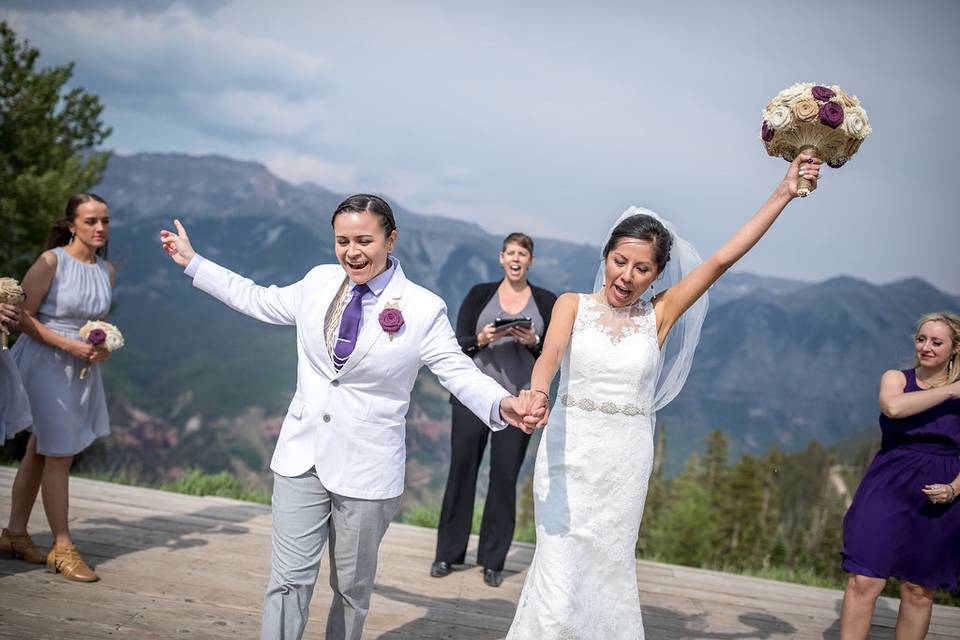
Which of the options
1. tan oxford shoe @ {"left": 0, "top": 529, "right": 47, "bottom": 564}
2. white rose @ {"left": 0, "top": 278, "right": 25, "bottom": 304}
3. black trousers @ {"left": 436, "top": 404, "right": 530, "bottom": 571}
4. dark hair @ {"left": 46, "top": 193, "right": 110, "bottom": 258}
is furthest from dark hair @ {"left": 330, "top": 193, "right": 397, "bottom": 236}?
tan oxford shoe @ {"left": 0, "top": 529, "right": 47, "bottom": 564}

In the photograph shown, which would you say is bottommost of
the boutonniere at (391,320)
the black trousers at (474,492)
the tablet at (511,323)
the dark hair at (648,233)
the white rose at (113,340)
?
the black trousers at (474,492)

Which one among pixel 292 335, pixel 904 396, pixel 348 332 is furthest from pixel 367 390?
pixel 292 335

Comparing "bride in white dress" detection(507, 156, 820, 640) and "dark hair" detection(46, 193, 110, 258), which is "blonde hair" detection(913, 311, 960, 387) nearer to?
"bride in white dress" detection(507, 156, 820, 640)

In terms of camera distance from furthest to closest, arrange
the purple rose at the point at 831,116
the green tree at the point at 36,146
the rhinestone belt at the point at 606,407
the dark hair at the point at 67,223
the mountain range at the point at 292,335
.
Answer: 1. the mountain range at the point at 292,335
2. the green tree at the point at 36,146
3. the dark hair at the point at 67,223
4. the rhinestone belt at the point at 606,407
5. the purple rose at the point at 831,116

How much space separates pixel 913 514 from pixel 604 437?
2036mm

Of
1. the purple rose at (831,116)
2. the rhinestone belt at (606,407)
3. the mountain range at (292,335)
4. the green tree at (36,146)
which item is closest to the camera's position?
the purple rose at (831,116)

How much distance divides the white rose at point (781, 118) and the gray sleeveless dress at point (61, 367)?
4.03 m

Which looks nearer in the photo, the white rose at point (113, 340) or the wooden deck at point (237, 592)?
the wooden deck at point (237, 592)

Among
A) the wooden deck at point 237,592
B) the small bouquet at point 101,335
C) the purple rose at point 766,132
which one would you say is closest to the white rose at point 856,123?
the purple rose at point 766,132

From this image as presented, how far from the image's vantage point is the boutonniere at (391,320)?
9.95 ft

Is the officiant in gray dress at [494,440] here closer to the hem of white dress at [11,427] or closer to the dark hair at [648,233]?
the dark hair at [648,233]

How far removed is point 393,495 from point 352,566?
1.12ft

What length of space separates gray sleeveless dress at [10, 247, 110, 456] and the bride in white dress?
303 cm

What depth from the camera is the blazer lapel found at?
3.04 metres
